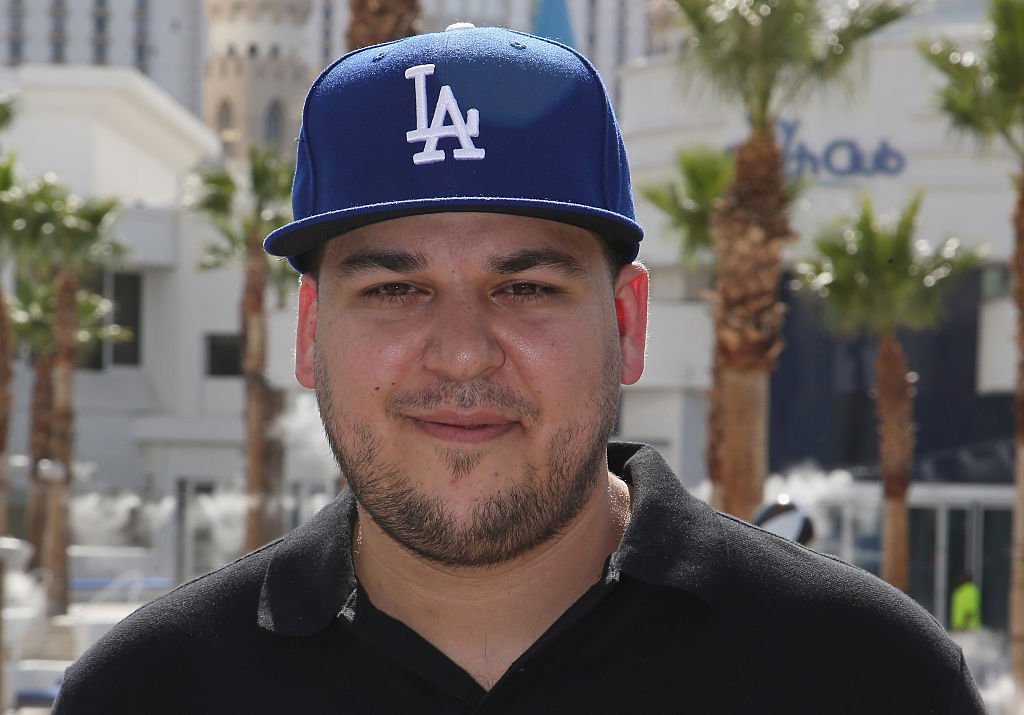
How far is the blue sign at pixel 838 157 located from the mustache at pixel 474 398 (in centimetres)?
2529

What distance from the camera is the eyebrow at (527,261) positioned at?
2.12 metres

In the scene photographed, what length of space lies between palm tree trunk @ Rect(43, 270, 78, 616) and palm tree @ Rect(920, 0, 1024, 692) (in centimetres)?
1506

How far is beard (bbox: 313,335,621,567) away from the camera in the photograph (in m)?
2.07

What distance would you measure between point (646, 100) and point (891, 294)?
10.2 m

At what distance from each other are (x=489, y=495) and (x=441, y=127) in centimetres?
47

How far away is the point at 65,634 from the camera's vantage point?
79.5 feet

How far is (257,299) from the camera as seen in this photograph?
85.7ft

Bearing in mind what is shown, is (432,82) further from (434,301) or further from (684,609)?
(684,609)

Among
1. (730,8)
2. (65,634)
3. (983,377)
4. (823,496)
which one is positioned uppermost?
(730,8)

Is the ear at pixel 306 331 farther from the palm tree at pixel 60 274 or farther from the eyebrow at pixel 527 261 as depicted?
the palm tree at pixel 60 274

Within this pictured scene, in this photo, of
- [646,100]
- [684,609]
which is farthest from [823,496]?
[684,609]

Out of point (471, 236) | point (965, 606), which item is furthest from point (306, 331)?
point (965, 606)

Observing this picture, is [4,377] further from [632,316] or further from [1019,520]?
[632,316]

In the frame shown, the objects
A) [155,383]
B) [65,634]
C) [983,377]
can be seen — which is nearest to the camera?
[65,634]
